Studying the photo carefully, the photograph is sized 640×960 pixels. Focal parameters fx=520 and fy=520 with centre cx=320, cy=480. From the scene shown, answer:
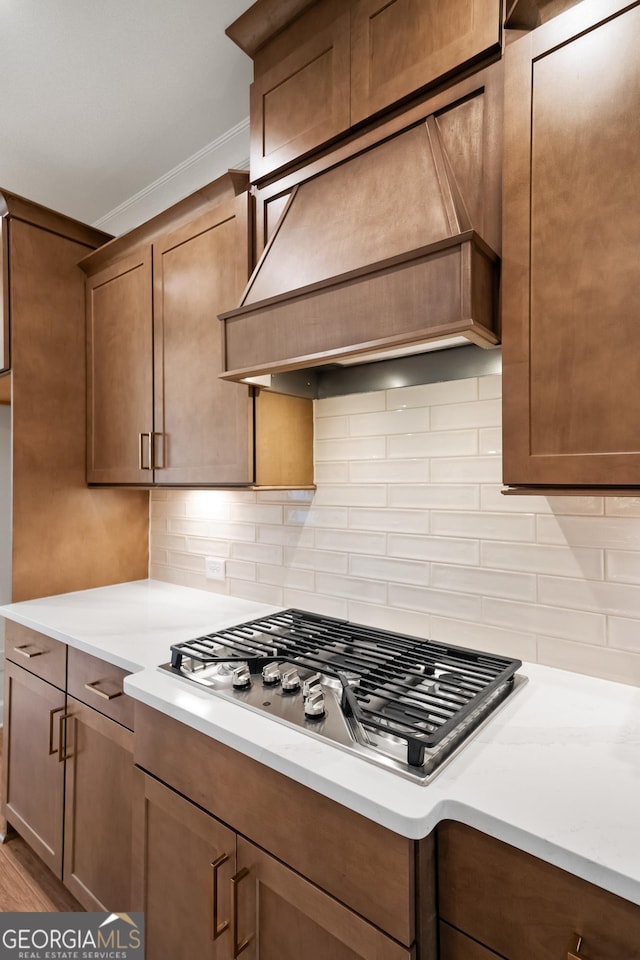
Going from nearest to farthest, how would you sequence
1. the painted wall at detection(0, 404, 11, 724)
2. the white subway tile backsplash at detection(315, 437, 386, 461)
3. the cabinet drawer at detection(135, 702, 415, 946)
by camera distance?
the cabinet drawer at detection(135, 702, 415, 946), the white subway tile backsplash at detection(315, 437, 386, 461), the painted wall at detection(0, 404, 11, 724)

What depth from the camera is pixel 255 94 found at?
1617 mm

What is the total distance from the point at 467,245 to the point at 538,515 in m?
0.72

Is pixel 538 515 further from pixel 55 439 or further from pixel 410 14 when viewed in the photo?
pixel 55 439

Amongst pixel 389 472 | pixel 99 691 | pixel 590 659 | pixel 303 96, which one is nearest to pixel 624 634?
pixel 590 659

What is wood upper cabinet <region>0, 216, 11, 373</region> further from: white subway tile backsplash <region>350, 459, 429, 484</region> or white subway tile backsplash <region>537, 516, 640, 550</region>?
white subway tile backsplash <region>537, 516, 640, 550</region>

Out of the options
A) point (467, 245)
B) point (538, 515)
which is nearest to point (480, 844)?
point (538, 515)

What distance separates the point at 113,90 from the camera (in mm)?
1861

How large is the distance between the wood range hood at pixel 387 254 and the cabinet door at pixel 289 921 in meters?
1.08

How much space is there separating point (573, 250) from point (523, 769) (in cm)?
96

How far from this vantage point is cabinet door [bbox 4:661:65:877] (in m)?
1.77

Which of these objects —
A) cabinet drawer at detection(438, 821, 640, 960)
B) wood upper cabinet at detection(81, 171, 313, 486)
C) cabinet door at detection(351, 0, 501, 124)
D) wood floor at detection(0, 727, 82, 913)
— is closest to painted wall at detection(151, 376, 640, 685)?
wood upper cabinet at detection(81, 171, 313, 486)

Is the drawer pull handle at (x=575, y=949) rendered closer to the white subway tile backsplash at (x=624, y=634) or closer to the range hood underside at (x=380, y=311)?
the white subway tile backsplash at (x=624, y=634)

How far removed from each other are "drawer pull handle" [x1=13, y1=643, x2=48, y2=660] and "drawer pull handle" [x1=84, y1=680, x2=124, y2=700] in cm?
33

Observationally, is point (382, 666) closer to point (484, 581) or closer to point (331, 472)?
point (484, 581)
